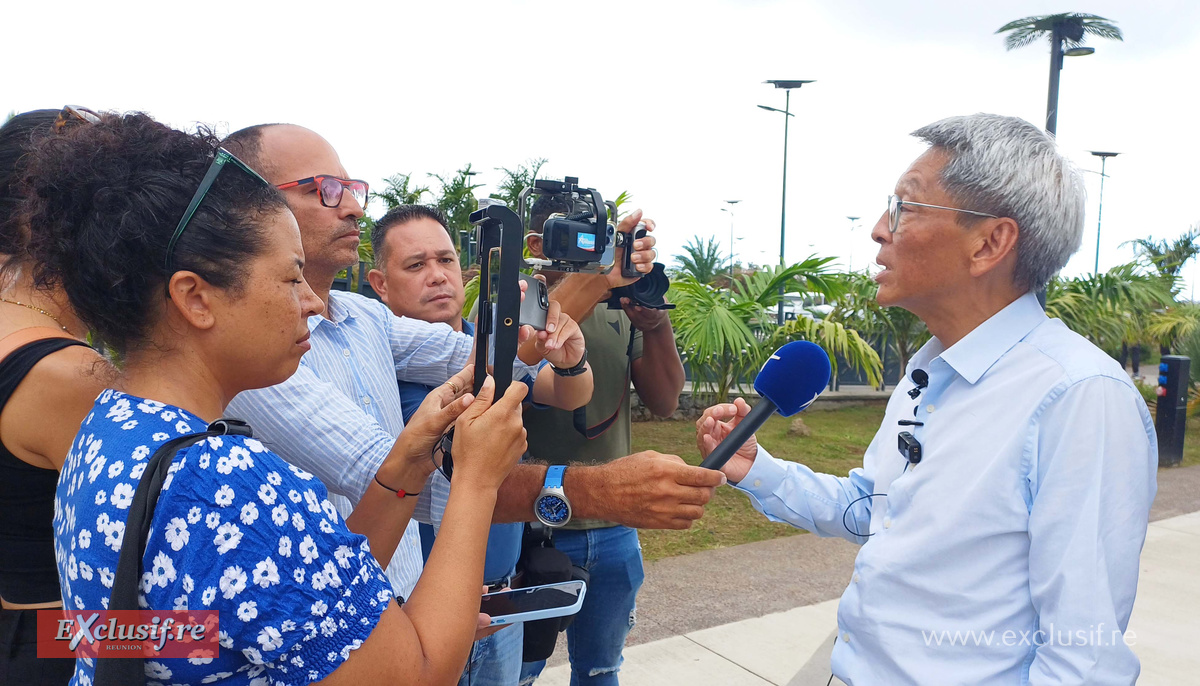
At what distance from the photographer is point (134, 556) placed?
112cm

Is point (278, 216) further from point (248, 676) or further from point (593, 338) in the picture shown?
point (593, 338)

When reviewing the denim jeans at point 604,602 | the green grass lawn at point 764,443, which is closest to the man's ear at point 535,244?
the denim jeans at point 604,602

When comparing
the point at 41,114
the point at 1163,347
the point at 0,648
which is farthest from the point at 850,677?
the point at 1163,347

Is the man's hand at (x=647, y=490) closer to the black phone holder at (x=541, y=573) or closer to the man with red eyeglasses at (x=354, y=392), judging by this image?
the man with red eyeglasses at (x=354, y=392)

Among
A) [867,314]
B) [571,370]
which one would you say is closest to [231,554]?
[571,370]

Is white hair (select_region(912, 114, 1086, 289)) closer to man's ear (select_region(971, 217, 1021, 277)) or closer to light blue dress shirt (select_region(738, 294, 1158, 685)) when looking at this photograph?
man's ear (select_region(971, 217, 1021, 277))

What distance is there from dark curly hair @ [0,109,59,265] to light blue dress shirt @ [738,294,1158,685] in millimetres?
2044

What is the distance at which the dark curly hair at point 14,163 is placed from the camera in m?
1.73

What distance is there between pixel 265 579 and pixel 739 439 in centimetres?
Answer: 108

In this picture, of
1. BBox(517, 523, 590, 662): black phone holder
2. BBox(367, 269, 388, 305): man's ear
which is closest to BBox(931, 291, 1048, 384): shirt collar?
BBox(517, 523, 590, 662): black phone holder

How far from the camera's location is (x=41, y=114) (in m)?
1.92

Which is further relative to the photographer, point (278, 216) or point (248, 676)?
point (278, 216)

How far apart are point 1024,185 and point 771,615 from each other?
12.0 feet

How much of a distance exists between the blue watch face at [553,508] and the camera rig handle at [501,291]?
0.44 m
